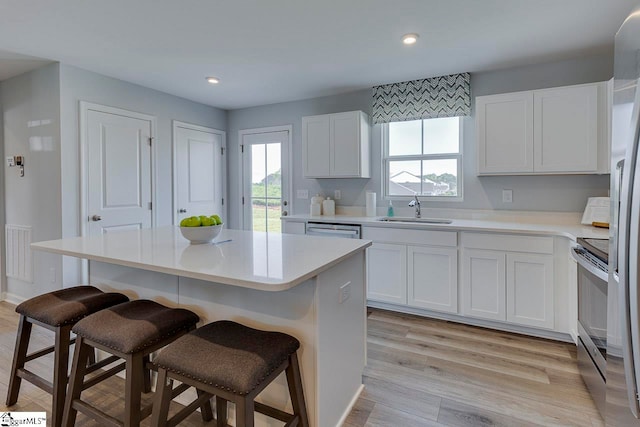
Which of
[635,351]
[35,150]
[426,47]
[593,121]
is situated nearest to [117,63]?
[35,150]

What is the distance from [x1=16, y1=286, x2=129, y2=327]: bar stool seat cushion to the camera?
1640 millimetres

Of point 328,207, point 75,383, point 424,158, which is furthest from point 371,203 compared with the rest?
point 75,383

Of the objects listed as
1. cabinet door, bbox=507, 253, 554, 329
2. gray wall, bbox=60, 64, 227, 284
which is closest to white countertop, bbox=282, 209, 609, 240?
cabinet door, bbox=507, 253, 554, 329

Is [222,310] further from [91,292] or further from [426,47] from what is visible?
[426,47]

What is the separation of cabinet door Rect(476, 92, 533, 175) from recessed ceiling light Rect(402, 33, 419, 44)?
3.07ft

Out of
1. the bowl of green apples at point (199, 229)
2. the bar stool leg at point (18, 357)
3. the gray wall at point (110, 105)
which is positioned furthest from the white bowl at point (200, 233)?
the gray wall at point (110, 105)

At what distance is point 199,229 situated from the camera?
1944 millimetres

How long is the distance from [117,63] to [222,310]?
2.72 m

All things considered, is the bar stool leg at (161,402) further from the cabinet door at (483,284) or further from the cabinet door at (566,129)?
the cabinet door at (566,129)

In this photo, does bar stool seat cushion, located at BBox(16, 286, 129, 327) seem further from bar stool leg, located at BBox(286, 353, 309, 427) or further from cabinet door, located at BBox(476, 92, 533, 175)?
cabinet door, located at BBox(476, 92, 533, 175)

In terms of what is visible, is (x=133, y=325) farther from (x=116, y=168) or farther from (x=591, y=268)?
(x=116, y=168)

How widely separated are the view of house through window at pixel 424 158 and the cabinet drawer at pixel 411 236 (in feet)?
2.53

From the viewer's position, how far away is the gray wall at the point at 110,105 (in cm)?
310

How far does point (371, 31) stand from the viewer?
2.46m
